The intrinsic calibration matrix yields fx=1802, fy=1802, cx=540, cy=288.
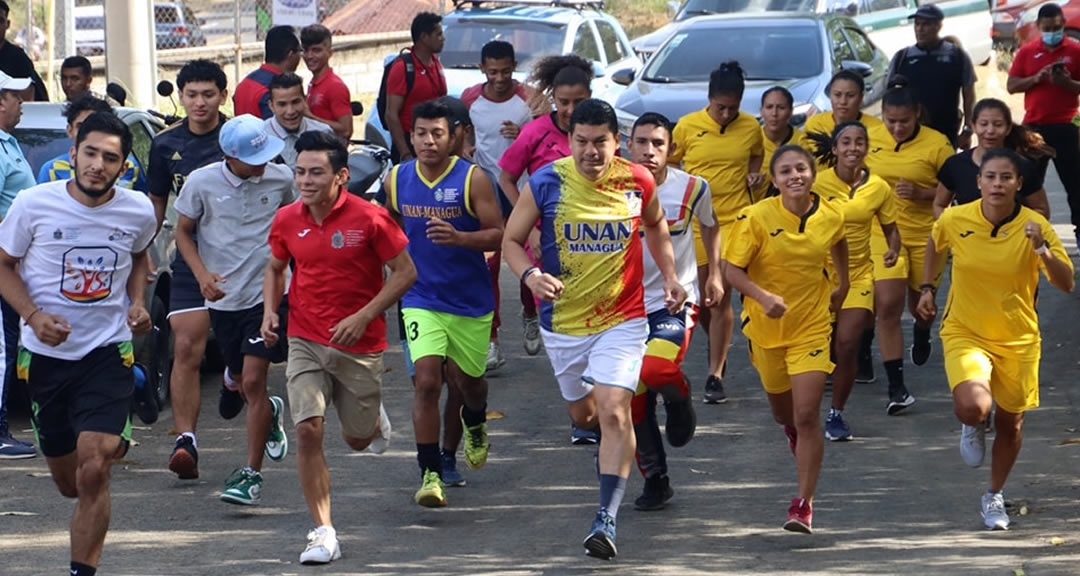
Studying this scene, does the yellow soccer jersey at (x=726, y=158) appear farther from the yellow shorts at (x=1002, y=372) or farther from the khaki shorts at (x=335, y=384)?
the khaki shorts at (x=335, y=384)

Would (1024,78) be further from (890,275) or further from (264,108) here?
(264,108)

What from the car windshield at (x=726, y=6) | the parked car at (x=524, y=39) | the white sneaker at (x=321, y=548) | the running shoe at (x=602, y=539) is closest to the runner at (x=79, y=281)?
the white sneaker at (x=321, y=548)

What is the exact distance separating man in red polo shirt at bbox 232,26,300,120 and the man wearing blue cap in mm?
2900

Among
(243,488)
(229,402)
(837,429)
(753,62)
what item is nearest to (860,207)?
(837,429)

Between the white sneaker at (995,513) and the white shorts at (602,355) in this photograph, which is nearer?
the white shorts at (602,355)

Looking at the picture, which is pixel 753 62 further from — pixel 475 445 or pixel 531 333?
pixel 475 445

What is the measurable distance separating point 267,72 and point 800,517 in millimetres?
5955

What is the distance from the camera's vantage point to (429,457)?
8.59 metres

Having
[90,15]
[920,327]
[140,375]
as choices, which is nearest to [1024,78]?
[920,327]

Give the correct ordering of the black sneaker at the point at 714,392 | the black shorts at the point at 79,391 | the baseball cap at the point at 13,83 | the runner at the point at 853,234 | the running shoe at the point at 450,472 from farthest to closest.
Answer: the baseball cap at the point at 13,83 < the black sneaker at the point at 714,392 < the runner at the point at 853,234 < the running shoe at the point at 450,472 < the black shorts at the point at 79,391

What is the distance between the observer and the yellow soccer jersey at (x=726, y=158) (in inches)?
446

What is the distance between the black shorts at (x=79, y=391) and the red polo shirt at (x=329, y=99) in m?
5.52

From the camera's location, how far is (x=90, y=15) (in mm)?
33656

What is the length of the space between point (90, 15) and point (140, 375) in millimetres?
26987
